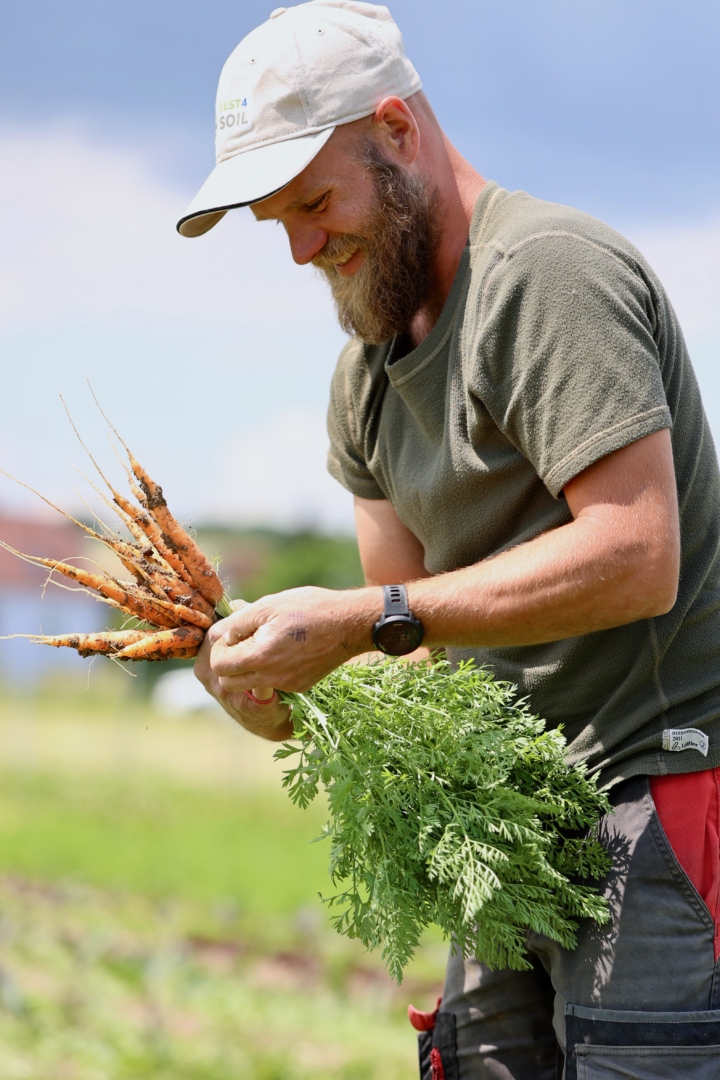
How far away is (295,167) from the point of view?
7.25ft

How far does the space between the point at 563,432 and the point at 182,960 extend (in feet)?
16.6

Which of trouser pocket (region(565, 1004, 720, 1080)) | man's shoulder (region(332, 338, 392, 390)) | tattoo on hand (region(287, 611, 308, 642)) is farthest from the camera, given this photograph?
man's shoulder (region(332, 338, 392, 390))

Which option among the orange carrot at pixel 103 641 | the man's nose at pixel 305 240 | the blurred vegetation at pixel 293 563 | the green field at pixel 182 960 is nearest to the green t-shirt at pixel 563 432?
the man's nose at pixel 305 240

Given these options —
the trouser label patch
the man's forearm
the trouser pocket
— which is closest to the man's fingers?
the man's forearm

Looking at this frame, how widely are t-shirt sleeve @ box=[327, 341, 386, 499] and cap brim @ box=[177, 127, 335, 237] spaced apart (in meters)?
0.60

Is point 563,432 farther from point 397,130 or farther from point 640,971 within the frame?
point 640,971

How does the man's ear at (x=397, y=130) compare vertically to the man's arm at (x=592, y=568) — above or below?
above

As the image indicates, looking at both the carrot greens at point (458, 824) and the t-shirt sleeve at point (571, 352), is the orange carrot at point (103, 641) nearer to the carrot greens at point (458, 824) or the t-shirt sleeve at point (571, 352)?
the carrot greens at point (458, 824)

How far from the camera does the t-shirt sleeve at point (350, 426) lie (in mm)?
2727

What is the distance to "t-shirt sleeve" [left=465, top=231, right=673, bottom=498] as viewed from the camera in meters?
1.87

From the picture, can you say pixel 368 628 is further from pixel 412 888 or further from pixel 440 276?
pixel 440 276

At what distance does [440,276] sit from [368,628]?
0.92 m

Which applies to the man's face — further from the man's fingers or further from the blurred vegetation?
the blurred vegetation

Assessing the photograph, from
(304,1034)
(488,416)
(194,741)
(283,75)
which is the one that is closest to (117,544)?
(488,416)
